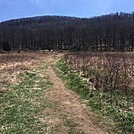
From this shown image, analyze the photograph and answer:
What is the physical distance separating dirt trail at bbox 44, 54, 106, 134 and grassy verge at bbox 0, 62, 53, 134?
0.43 meters

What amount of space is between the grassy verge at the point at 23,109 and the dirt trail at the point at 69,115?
0.43 m

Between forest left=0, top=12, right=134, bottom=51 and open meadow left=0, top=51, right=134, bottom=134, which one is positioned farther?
forest left=0, top=12, right=134, bottom=51

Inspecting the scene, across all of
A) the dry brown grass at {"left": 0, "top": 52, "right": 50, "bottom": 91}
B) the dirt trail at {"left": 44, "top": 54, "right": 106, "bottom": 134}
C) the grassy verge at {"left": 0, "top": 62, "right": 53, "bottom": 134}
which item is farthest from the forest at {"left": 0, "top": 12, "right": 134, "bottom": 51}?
the dirt trail at {"left": 44, "top": 54, "right": 106, "bottom": 134}

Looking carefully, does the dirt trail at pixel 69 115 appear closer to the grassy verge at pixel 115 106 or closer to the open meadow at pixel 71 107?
the open meadow at pixel 71 107

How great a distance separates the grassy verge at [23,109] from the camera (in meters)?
10.5

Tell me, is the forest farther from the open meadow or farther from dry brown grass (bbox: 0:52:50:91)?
the open meadow

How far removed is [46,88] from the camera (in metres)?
18.4

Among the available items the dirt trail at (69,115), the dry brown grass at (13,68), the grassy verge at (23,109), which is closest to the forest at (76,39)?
the dry brown grass at (13,68)

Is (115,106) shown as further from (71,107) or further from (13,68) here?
(13,68)

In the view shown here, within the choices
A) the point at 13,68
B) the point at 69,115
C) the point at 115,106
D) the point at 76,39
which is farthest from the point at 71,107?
the point at 76,39

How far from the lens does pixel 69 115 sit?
1190 cm

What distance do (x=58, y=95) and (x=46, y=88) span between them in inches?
101

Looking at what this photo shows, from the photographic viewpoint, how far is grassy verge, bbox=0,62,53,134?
34.6ft

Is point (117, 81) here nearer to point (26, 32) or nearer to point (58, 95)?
point (58, 95)
